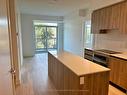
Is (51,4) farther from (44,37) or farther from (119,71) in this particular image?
(44,37)

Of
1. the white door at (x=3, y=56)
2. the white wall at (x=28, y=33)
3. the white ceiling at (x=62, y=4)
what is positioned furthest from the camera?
the white wall at (x=28, y=33)

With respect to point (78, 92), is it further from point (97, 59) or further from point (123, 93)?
point (97, 59)

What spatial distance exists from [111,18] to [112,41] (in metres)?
0.79

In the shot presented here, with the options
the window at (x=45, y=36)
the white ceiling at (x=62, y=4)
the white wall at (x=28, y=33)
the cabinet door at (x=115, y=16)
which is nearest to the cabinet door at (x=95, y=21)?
the white ceiling at (x=62, y=4)

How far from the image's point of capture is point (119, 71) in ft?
8.77

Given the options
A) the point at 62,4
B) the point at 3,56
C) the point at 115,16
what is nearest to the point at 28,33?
the point at 62,4

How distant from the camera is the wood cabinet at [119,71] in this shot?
2.54 m

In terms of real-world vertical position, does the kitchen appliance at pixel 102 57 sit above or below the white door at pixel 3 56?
below

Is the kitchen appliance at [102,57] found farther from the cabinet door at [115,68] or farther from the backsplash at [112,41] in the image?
the backsplash at [112,41]

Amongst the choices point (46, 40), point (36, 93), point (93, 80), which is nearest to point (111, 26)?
point (93, 80)

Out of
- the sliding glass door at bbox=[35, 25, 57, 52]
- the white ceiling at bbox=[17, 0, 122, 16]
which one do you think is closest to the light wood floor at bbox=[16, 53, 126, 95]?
the white ceiling at bbox=[17, 0, 122, 16]

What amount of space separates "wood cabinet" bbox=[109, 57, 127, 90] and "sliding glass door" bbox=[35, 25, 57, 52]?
20.3ft

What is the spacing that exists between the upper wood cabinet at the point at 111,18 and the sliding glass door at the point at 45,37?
196 inches

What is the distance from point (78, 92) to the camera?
1702 mm
